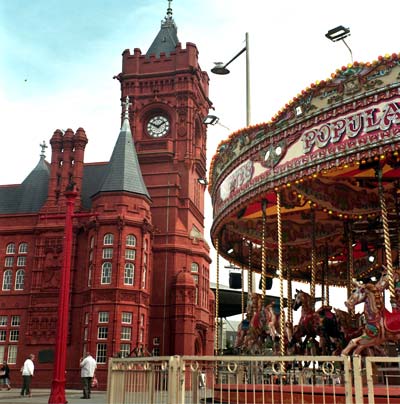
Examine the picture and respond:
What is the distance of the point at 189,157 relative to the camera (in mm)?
44594

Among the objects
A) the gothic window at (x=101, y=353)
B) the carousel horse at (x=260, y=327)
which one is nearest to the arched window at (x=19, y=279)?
the gothic window at (x=101, y=353)

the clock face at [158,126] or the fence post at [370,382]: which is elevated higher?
the clock face at [158,126]

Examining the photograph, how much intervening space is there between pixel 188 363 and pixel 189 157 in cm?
3562

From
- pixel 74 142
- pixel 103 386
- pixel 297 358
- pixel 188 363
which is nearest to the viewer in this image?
pixel 297 358

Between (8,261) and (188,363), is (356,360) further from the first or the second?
(8,261)

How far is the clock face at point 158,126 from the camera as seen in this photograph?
4581 centimetres

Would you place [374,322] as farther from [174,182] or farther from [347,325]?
[174,182]

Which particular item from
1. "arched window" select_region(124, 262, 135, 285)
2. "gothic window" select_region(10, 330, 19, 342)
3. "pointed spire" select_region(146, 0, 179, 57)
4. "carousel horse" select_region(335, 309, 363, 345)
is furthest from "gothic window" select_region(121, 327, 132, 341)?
"pointed spire" select_region(146, 0, 179, 57)

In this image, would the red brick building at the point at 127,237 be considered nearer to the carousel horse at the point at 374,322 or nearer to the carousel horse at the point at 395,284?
the carousel horse at the point at 374,322

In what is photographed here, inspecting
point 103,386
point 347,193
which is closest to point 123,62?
point 103,386

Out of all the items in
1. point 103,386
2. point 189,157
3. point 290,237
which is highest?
point 189,157

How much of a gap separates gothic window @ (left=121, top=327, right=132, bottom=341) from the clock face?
16.4m

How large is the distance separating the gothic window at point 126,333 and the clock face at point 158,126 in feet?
53.7

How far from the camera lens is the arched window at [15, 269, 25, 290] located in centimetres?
4062
